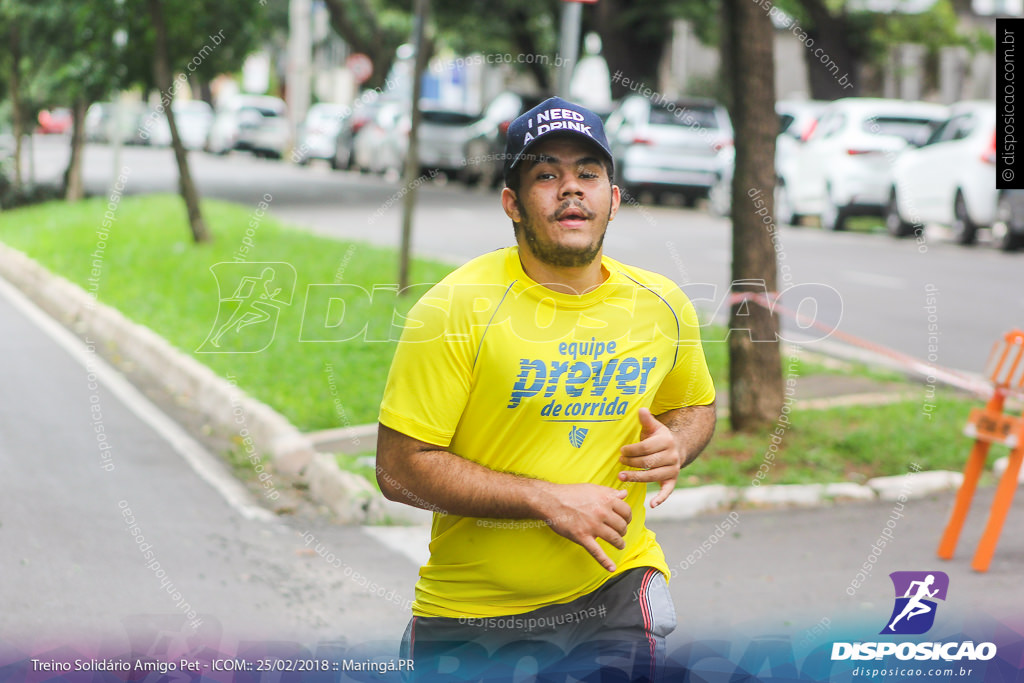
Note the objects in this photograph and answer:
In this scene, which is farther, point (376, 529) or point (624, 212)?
point (624, 212)

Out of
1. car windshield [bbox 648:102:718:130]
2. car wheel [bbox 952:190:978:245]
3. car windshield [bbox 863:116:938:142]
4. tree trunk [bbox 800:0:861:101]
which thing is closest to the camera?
car wheel [bbox 952:190:978:245]

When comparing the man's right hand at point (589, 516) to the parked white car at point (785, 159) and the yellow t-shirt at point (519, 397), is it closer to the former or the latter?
the yellow t-shirt at point (519, 397)

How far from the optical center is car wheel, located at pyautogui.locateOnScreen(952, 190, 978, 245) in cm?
1783

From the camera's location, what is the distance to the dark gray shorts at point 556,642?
111 inches

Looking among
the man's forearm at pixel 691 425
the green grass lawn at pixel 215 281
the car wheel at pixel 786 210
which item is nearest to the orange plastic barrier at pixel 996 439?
the man's forearm at pixel 691 425

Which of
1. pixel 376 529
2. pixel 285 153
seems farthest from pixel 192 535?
pixel 285 153

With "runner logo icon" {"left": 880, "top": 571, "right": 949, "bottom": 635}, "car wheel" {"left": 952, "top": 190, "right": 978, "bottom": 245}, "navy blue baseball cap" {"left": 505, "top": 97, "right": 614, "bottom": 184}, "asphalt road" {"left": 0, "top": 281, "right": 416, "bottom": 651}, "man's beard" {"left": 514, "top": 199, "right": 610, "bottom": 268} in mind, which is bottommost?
"asphalt road" {"left": 0, "top": 281, "right": 416, "bottom": 651}

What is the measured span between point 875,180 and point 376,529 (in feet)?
50.0

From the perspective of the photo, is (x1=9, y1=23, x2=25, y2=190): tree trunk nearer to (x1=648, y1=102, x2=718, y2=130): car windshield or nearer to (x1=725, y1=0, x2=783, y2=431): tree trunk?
(x1=648, y1=102, x2=718, y2=130): car windshield

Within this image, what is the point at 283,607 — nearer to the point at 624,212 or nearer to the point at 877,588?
the point at 877,588

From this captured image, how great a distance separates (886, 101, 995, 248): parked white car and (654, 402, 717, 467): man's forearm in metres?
14.8

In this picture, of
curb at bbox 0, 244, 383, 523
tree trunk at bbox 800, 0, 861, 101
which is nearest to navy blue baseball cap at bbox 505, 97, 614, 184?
curb at bbox 0, 244, 383, 523

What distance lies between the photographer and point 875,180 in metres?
20.1

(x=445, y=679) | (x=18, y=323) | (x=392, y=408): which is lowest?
(x=18, y=323)
